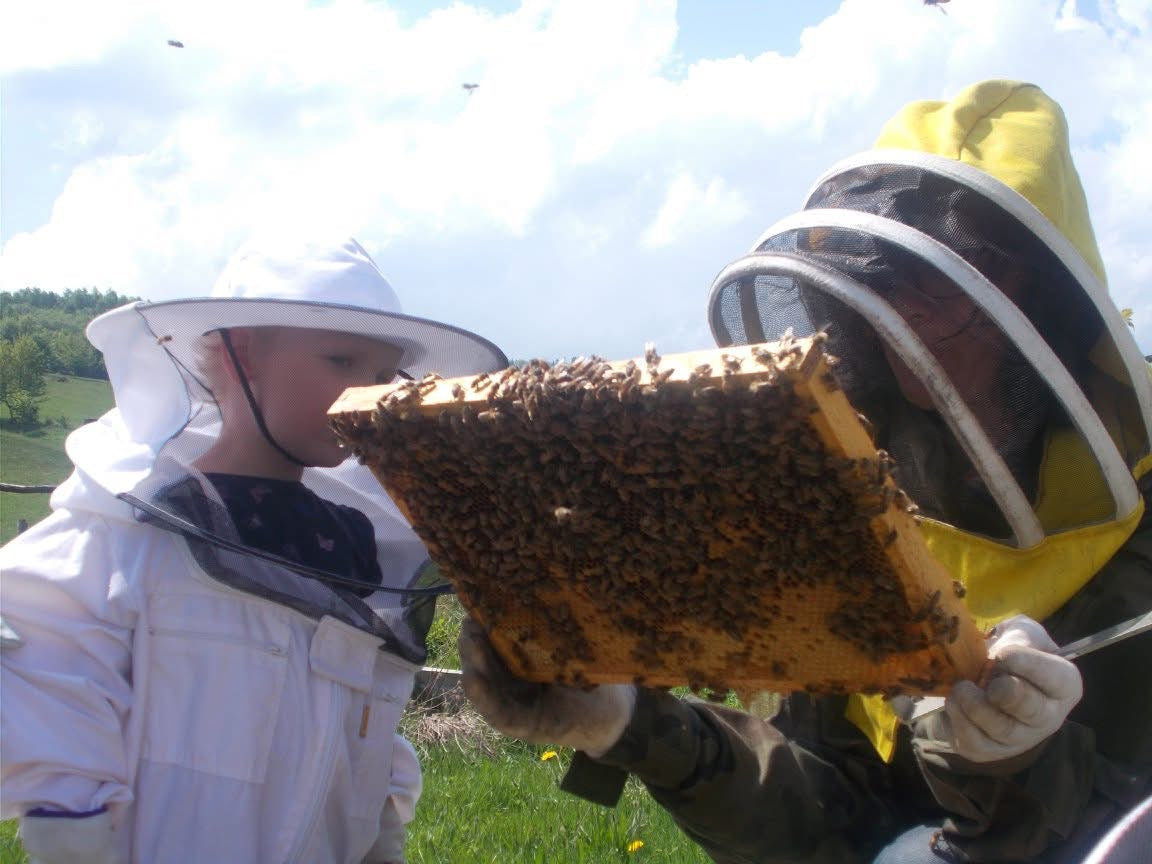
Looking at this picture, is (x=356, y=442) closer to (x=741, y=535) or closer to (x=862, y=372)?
(x=741, y=535)

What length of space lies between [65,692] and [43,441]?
1268 inches

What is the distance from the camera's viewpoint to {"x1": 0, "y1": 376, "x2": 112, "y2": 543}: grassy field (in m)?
26.6

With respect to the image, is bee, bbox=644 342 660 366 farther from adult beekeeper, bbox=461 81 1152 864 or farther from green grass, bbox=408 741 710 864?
green grass, bbox=408 741 710 864

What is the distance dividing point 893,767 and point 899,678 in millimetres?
1142

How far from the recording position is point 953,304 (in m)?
2.22

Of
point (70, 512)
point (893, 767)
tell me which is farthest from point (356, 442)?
point (893, 767)

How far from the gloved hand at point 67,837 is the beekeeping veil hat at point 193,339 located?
2.01ft

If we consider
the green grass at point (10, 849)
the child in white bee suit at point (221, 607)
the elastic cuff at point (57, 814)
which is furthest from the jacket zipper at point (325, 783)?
the green grass at point (10, 849)

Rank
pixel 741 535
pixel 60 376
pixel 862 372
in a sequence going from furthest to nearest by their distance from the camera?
1. pixel 60 376
2. pixel 862 372
3. pixel 741 535

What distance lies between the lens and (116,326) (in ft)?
7.25

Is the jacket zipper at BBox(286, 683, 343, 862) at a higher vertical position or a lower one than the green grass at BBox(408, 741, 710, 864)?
higher

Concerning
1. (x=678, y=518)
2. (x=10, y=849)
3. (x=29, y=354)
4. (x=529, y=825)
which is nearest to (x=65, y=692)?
(x=678, y=518)

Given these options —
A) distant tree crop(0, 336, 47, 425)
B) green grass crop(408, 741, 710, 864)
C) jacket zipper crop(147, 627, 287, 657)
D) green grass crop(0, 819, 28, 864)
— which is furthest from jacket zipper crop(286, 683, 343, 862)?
distant tree crop(0, 336, 47, 425)

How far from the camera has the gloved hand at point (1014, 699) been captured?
5.76 feet
